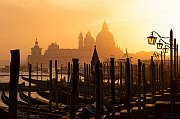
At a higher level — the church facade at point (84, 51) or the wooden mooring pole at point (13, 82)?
the church facade at point (84, 51)

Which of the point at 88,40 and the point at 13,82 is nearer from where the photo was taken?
the point at 13,82

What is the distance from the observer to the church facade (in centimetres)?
12262

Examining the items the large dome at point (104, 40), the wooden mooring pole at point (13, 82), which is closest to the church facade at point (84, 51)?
the large dome at point (104, 40)

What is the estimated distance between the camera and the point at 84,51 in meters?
141

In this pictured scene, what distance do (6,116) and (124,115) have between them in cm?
366

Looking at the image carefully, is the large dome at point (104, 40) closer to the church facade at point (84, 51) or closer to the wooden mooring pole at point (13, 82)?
the church facade at point (84, 51)

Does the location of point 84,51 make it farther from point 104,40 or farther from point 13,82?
point 13,82

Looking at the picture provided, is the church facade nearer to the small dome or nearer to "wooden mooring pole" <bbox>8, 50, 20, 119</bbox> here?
the small dome

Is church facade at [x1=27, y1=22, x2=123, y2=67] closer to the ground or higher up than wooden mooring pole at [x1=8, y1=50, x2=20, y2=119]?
higher up

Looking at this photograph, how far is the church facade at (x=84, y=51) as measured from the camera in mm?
122625

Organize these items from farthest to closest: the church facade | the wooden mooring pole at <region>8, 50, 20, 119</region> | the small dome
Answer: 1. the small dome
2. the church facade
3. the wooden mooring pole at <region>8, 50, 20, 119</region>

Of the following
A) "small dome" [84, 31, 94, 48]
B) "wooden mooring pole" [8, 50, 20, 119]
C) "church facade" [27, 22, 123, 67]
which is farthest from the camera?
"small dome" [84, 31, 94, 48]

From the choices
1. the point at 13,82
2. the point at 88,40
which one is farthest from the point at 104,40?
the point at 13,82

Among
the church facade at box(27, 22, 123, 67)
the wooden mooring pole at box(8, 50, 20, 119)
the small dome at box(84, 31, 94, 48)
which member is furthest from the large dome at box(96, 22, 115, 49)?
the wooden mooring pole at box(8, 50, 20, 119)
